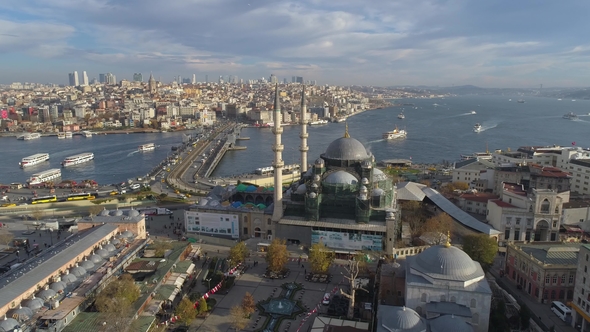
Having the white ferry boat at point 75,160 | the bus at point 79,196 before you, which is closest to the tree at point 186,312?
the bus at point 79,196

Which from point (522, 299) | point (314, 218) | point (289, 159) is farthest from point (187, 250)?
point (289, 159)

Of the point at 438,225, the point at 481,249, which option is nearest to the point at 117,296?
the point at 481,249

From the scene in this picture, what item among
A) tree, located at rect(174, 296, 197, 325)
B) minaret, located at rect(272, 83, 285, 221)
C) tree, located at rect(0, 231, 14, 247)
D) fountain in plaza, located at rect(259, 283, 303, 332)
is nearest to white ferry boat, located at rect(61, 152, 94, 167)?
tree, located at rect(0, 231, 14, 247)

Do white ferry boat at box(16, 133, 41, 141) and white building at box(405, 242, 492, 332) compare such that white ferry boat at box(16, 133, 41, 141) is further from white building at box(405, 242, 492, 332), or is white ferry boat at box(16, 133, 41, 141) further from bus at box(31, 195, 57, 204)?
white building at box(405, 242, 492, 332)

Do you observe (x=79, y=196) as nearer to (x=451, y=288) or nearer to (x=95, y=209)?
(x=95, y=209)

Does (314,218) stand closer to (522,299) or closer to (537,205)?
(522,299)

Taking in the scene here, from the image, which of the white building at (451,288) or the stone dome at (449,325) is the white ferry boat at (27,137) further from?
the stone dome at (449,325)

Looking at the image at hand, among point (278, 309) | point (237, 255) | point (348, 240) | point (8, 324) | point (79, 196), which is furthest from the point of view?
point (79, 196)
